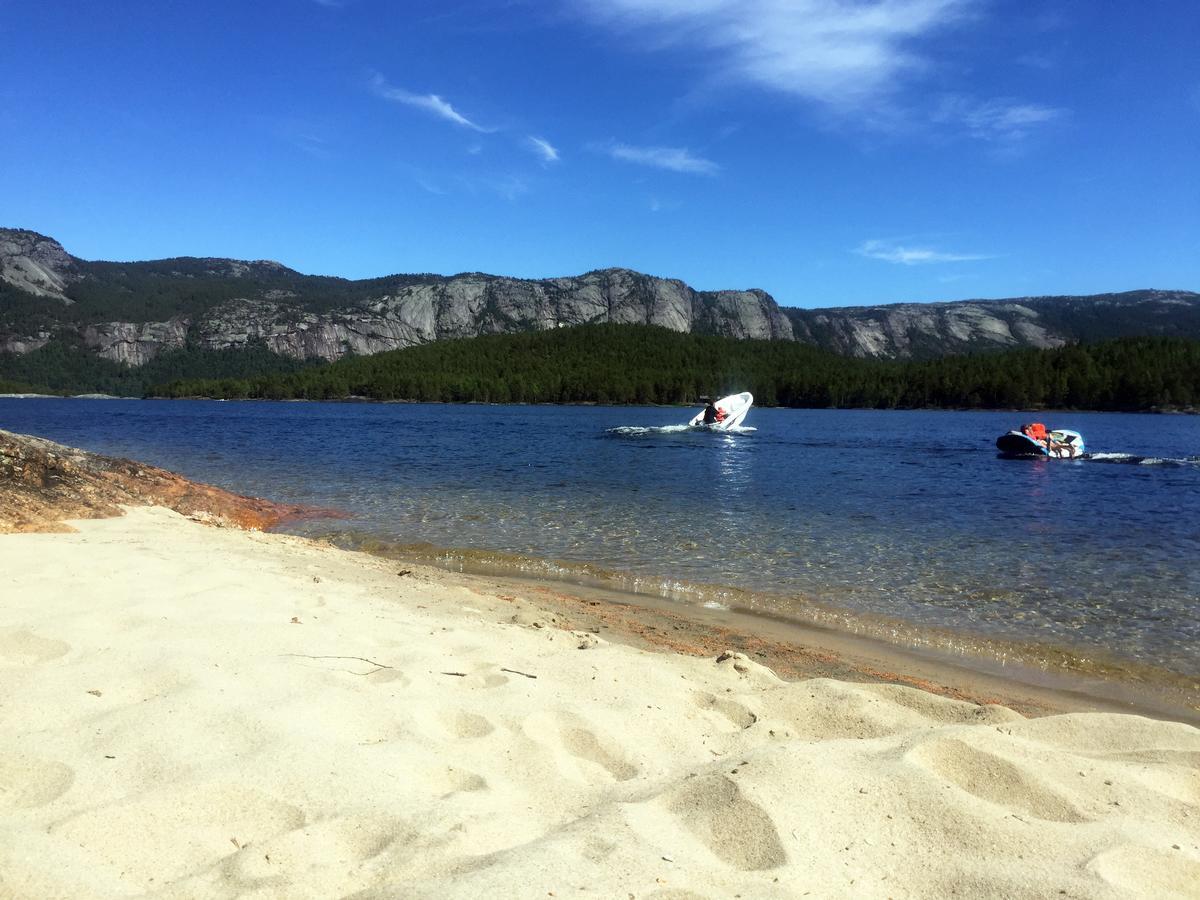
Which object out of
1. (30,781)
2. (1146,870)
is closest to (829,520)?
(1146,870)

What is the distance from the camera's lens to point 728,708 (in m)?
5.12

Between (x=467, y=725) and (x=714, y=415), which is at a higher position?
(x=714, y=415)

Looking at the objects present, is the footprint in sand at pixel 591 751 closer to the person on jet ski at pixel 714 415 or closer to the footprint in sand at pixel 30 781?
the footprint in sand at pixel 30 781

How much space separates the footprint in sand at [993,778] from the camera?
11.6 feet

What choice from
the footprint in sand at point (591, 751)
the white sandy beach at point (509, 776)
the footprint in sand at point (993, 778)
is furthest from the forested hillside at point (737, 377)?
the footprint in sand at point (591, 751)

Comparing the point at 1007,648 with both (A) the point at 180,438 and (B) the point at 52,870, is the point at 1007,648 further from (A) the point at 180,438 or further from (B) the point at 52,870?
(A) the point at 180,438

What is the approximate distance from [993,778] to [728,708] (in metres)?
1.79

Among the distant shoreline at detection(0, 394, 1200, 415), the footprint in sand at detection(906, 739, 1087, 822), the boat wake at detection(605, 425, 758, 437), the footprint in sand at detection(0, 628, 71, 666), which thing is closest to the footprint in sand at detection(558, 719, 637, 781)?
the footprint in sand at detection(906, 739, 1087, 822)

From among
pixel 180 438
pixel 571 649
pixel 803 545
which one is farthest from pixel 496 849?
pixel 180 438

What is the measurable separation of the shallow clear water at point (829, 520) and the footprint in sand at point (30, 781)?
8.57m

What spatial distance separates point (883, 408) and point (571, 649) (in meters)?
142

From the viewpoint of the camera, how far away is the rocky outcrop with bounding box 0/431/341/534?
417 inches

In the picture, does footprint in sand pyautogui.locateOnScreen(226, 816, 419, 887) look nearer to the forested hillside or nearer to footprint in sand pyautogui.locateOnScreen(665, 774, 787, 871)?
footprint in sand pyautogui.locateOnScreen(665, 774, 787, 871)

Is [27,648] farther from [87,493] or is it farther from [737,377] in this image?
[737,377]
